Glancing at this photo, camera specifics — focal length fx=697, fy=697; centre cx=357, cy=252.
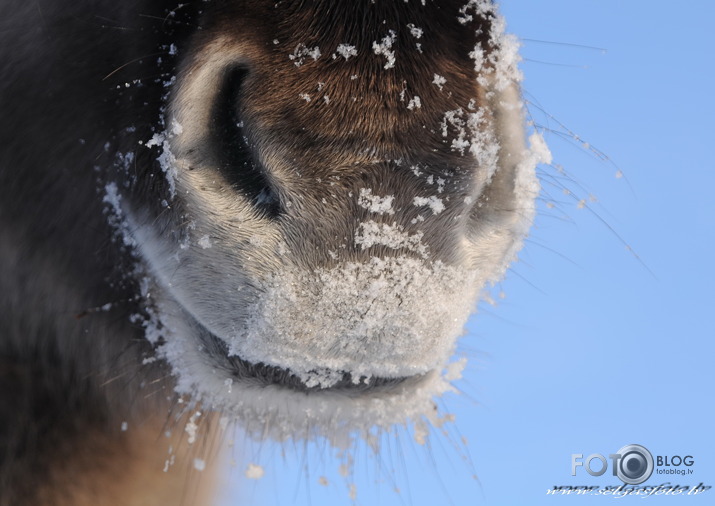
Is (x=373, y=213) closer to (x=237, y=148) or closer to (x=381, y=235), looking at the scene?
(x=381, y=235)

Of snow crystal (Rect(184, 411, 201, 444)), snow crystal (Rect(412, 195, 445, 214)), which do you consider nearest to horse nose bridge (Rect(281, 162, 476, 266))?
snow crystal (Rect(412, 195, 445, 214))

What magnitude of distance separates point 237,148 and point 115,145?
342 mm

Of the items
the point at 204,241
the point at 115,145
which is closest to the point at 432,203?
the point at 204,241

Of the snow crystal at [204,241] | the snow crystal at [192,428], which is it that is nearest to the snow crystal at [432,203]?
the snow crystal at [204,241]

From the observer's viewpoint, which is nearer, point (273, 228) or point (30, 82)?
point (273, 228)

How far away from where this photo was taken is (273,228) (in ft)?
3.27

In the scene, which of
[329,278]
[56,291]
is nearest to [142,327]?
[56,291]

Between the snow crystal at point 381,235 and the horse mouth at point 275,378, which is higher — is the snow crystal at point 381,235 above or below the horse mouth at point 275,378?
above

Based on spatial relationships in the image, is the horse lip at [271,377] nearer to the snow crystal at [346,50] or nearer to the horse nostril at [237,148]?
the horse nostril at [237,148]

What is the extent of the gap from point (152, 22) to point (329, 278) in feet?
1.59

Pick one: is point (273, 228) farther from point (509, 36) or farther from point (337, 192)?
point (509, 36)

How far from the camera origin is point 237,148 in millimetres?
983

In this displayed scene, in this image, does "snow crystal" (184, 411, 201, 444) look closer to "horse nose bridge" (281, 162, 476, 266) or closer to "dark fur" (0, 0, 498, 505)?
"dark fur" (0, 0, 498, 505)

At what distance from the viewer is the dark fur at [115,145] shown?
3.07 ft
